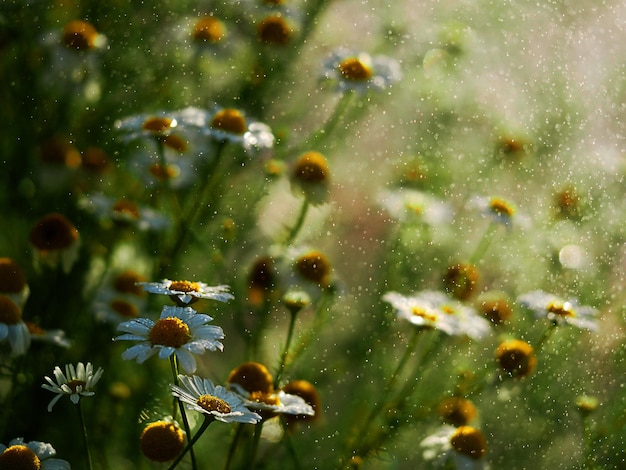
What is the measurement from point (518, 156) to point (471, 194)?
109 mm

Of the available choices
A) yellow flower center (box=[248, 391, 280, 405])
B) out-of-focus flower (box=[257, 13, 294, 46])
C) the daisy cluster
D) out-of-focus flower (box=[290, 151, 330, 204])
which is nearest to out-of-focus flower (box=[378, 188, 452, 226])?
the daisy cluster

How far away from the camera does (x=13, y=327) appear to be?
547 millimetres

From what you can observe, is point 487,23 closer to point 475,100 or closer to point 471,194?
point 475,100

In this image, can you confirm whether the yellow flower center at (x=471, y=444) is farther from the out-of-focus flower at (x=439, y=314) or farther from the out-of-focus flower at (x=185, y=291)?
the out-of-focus flower at (x=185, y=291)

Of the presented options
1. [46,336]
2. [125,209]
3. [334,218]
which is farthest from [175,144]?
[46,336]

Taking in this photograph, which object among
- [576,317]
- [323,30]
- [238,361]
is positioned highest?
[323,30]

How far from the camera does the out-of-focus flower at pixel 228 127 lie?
738 mm

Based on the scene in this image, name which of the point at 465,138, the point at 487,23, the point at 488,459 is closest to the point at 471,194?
the point at 465,138

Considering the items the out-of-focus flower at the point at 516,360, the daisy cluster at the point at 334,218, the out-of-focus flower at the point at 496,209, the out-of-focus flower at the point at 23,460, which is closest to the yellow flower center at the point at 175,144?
the daisy cluster at the point at 334,218

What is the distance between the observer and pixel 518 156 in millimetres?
957

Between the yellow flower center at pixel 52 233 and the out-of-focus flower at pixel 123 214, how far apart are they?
3.6 inches

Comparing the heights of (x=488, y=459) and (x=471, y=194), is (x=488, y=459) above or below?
below

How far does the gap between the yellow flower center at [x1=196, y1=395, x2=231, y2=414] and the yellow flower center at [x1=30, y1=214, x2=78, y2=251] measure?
1.26ft

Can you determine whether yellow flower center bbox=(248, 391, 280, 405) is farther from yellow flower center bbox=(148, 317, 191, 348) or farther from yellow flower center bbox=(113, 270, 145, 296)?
yellow flower center bbox=(113, 270, 145, 296)
